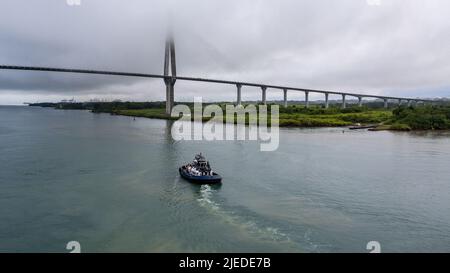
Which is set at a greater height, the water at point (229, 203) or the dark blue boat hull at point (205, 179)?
the dark blue boat hull at point (205, 179)

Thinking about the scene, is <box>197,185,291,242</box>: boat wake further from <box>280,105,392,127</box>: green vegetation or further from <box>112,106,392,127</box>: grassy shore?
<box>280,105,392,127</box>: green vegetation

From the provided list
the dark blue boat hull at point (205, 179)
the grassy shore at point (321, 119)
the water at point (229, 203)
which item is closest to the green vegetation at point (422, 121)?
the grassy shore at point (321, 119)

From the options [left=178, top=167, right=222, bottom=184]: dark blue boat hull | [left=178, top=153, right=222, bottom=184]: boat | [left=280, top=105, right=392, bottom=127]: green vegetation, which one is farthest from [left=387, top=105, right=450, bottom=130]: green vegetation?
[left=178, top=167, right=222, bottom=184]: dark blue boat hull

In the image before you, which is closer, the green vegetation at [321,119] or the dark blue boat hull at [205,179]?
the dark blue boat hull at [205,179]

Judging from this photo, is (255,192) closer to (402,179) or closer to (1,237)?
(402,179)

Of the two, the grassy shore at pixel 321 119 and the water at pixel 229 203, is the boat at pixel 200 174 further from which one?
the grassy shore at pixel 321 119

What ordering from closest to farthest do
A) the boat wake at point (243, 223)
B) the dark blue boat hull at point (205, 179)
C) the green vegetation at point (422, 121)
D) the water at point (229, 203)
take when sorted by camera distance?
1. the water at point (229, 203)
2. the boat wake at point (243, 223)
3. the dark blue boat hull at point (205, 179)
4. the green vegetation at point (422, 121)

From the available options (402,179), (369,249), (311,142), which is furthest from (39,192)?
(311,142)
